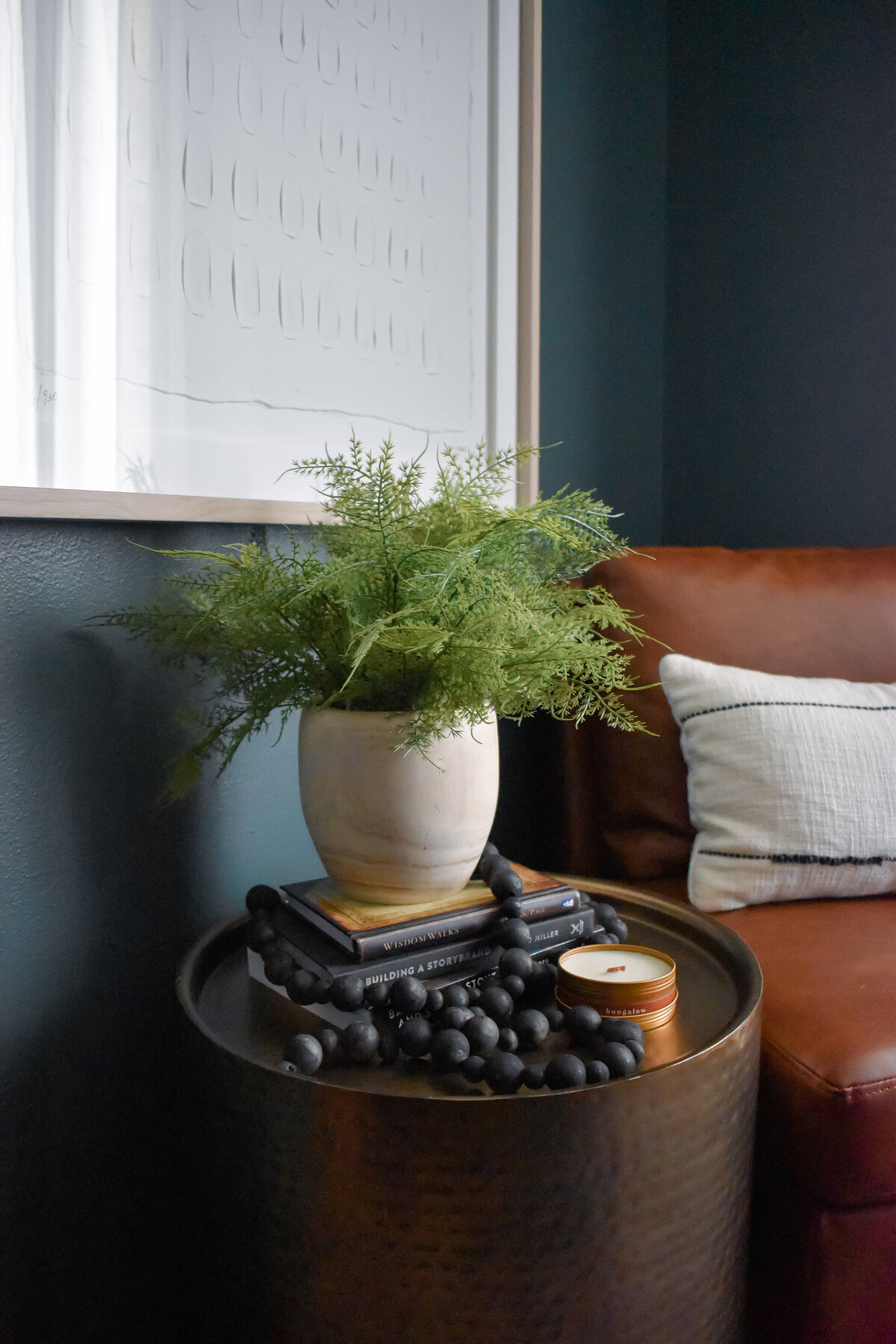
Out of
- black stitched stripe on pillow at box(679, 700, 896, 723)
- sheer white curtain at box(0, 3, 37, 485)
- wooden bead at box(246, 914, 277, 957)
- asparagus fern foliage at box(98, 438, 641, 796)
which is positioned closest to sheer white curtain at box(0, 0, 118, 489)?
sheer white curtain at box(0, 3, 37, 485)

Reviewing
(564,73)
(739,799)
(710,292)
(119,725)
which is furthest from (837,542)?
(119,725)

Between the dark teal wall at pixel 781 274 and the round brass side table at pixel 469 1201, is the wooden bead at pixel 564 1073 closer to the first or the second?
the round brass side table at pixel 469 1201

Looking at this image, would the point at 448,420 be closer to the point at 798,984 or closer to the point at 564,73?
the point at 564,73

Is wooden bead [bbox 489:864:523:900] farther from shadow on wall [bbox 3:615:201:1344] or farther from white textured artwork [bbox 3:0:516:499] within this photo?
white textured artwork [bbox 3:0:516:499]

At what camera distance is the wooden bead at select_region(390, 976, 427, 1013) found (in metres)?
0.85

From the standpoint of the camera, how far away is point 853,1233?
974mm

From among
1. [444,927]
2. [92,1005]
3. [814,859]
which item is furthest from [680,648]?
[92,1005]

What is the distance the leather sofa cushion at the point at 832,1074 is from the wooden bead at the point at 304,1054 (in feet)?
1.53

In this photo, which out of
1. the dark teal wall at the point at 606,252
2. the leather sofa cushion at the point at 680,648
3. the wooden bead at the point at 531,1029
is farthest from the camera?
the dark teal wall at the point at 606,252

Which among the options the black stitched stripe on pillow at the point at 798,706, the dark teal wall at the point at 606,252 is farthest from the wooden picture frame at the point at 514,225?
the black stitched stripe on pillow at the point at 798,706

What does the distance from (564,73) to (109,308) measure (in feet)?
3.79

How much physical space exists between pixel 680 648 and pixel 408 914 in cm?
70

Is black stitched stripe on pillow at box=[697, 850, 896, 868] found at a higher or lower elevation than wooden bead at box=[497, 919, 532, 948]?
lower

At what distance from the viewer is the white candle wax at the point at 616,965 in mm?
905
